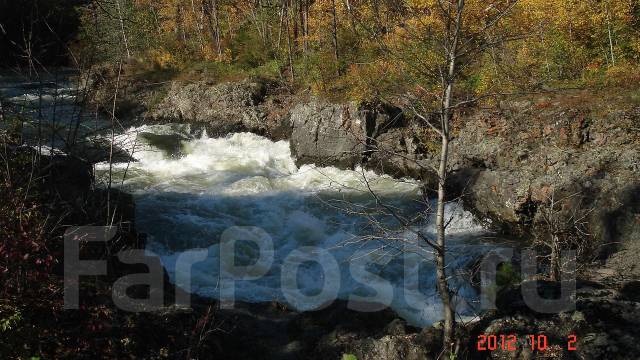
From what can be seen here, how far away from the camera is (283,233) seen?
11695 mm

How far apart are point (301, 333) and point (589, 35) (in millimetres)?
13249

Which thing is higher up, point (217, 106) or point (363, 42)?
point (363, 42)

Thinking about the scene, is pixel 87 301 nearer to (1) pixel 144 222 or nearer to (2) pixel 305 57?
(1) pixel 144 222

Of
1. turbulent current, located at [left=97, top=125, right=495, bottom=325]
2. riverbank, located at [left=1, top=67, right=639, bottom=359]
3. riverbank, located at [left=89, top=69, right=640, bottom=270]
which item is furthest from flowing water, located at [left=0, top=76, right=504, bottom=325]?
riverbank, located at [left=1, top=67, right=639, bottom=359]

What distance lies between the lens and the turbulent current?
29.9 ft

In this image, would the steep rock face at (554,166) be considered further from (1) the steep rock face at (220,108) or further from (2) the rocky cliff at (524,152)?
(1) the steep rock face at (220,108)

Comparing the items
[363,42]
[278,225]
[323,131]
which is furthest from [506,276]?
[363,42]

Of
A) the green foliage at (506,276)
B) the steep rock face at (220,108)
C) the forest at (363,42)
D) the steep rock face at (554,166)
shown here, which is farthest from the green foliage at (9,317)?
the steep rock face at (220,108)

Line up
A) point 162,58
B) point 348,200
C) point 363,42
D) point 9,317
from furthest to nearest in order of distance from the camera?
point 162,58 < point 363,42 < point 348,200 < point 9,317

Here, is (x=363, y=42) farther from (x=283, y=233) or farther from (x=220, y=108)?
(x=283, y=233)

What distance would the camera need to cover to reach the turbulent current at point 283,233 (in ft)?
29.9

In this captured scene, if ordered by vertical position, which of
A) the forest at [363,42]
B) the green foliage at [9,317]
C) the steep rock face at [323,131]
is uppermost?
the forest at [363,42]
